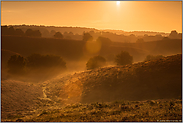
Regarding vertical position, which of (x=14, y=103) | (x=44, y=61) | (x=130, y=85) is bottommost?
(x=14, y=103)

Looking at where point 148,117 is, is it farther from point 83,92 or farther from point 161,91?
point 83,92

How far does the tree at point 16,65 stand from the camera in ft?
140

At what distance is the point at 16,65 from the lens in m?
43.2

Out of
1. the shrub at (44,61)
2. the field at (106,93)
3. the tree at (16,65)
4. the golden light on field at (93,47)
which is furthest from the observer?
the golden light on field at (93,47)

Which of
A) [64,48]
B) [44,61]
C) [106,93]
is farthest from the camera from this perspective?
[64,48]

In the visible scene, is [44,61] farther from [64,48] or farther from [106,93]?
[106,93]

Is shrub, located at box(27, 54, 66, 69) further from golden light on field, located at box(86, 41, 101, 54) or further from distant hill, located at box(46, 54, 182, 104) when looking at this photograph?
golden light on field, located at box(86, 41, 101, 54)

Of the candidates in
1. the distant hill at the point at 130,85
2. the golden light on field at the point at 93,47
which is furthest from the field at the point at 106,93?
the golden light on field at the point at 93,47

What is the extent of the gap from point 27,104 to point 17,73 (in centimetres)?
2806

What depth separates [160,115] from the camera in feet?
32.3

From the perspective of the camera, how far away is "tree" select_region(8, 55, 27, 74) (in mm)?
42719

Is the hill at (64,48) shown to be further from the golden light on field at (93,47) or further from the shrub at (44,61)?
the shrub at (44,61)

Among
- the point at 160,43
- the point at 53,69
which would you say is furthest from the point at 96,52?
the point at 160,43

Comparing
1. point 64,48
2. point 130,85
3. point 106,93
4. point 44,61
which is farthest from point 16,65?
point 64,48
